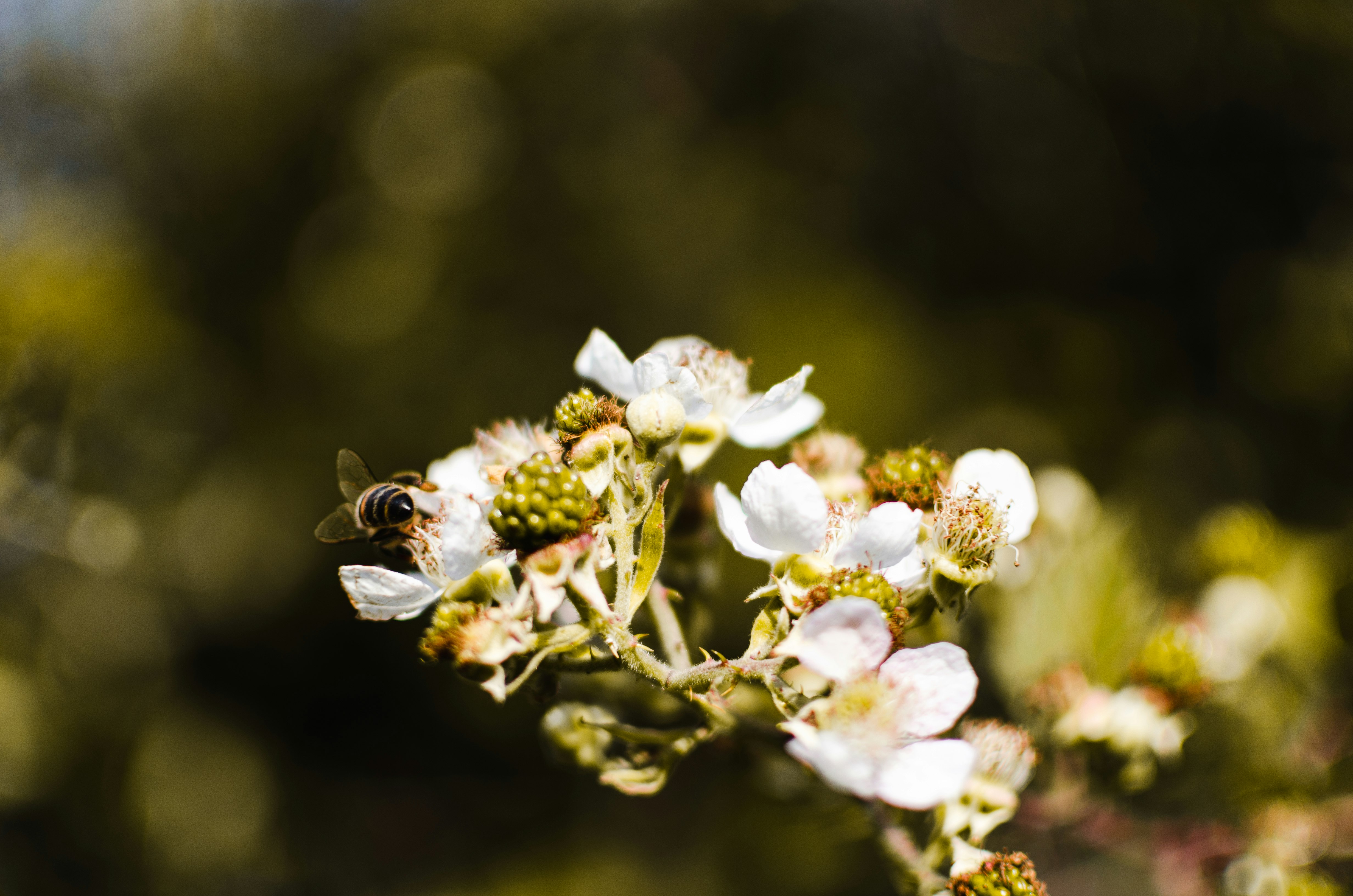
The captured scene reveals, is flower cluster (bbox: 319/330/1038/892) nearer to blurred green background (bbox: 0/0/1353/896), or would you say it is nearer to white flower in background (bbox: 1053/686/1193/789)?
white flower in background (bbox: 1053/686/1193/789)

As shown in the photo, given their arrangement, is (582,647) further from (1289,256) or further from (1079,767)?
(1289,256)

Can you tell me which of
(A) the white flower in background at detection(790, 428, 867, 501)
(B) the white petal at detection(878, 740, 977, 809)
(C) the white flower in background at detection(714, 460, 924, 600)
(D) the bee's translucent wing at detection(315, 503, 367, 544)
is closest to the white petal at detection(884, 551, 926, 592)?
(C) the white flower in background at detection(714, 460, 924, 600)

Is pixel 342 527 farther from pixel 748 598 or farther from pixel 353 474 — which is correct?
pixel 748 598

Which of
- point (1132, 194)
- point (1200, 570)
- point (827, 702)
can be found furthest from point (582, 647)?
point (1132, 194)

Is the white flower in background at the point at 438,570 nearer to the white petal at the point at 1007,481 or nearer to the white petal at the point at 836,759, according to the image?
the white petal at the point at 836,759

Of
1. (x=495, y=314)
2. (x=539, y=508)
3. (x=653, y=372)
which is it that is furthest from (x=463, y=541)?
(x=495, y=314)
